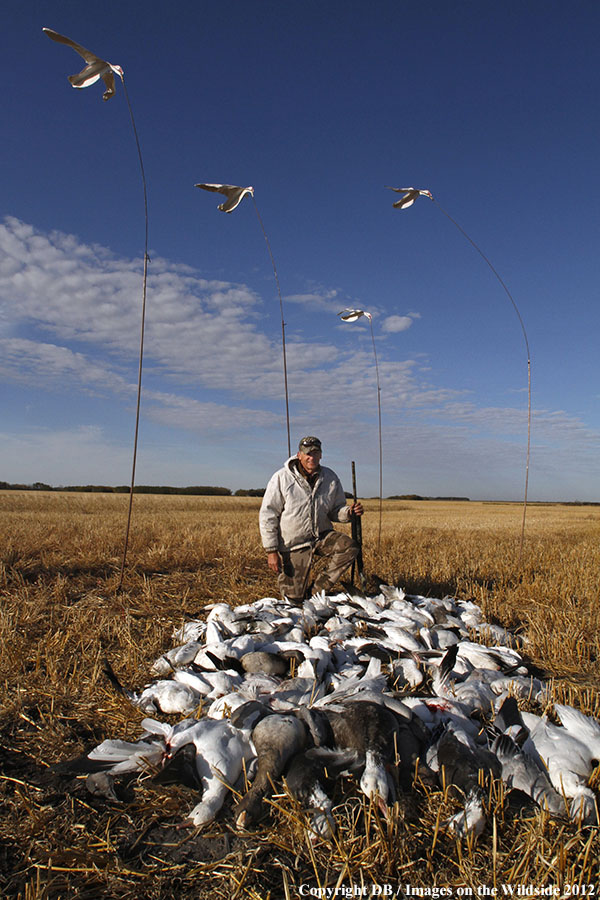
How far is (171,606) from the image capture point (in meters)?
5.99

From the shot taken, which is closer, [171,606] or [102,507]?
[171,606]

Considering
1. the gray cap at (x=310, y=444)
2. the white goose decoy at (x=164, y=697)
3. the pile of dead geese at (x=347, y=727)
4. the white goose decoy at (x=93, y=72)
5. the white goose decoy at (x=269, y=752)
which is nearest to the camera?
the white goose decoy at (x=269, y=752)

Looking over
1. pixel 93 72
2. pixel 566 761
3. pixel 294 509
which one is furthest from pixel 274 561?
pixel 93 72

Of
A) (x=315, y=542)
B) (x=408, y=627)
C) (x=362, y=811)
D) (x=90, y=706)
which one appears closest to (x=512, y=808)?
(x=362, y=811)

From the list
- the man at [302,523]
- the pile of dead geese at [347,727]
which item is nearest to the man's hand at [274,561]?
the man at [302,523]

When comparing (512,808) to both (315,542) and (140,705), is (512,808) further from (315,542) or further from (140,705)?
(315,542)

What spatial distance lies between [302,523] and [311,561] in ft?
1.62

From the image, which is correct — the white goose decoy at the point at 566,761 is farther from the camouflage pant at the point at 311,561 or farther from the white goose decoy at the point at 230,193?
the white goose decoy at the point at 230,193

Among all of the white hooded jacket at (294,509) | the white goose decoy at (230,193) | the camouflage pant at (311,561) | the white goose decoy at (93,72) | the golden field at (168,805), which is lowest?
the golden field at (168,805)

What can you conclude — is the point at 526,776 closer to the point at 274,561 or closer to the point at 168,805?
the point at 168,805

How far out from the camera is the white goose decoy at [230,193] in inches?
250

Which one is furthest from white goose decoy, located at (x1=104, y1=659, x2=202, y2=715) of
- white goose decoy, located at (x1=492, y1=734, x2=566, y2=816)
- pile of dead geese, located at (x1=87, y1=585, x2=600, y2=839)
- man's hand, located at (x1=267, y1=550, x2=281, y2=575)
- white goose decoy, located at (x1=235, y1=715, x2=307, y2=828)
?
man's hand, located at (x1=267, y1=550, x2=281, y2=575)

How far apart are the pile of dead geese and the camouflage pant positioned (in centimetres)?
174

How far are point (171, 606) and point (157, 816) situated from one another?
3544 mm
